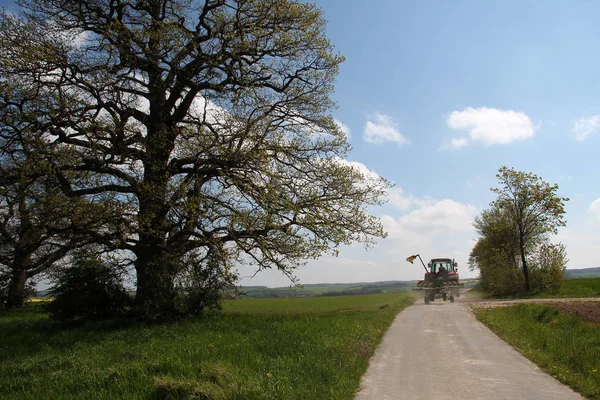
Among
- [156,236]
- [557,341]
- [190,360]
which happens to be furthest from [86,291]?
[557,341]

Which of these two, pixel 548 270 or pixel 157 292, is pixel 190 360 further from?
pixel 548 270

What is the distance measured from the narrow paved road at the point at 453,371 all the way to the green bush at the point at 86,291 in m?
10.4

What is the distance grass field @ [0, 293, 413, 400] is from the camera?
24.1 feet

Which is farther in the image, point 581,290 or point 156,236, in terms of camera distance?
point 581,290

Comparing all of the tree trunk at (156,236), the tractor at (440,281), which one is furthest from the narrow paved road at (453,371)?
the tractor at (440,281)

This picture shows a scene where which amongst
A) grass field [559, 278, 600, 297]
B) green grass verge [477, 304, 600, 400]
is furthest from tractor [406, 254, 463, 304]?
green grass verge [477, 304, 600, 400]

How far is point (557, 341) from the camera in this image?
11.4 metres

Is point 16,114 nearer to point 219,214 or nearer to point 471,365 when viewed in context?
point 219,214

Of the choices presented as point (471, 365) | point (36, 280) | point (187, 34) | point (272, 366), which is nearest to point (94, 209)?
→ point (187, 34)

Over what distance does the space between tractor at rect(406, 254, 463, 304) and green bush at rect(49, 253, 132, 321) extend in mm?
20912

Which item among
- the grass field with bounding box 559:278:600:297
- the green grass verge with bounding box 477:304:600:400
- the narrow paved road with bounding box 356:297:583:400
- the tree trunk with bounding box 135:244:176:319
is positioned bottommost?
the narrow paved road with bounding box 356:297:583:400

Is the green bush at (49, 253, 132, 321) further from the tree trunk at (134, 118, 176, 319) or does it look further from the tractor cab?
the tractor cab

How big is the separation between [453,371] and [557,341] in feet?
12.9

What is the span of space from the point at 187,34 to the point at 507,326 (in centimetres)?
1511
